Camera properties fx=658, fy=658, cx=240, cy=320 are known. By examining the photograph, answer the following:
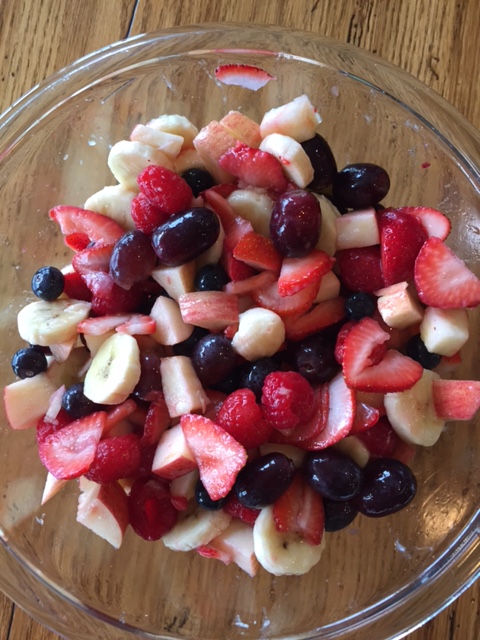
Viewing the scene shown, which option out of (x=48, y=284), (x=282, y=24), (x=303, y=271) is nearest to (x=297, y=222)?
(x=303, y=271)

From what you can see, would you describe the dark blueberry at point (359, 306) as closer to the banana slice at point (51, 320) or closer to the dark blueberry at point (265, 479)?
the dark blueberry at point (265, 479)

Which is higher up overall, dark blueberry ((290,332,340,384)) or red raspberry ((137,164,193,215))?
red raspberry ((137,164,193,215))

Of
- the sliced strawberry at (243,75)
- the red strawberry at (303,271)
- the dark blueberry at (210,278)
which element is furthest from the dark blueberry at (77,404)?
the sliced strawberry at (243,75)

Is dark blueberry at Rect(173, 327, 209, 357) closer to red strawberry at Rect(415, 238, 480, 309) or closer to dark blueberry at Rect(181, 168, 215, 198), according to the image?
dark blueberry at Rect(181, 168, 215, 198)

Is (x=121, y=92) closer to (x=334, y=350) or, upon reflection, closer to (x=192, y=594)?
(x=334, y=350)

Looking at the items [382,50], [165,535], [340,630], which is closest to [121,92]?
[382,50]

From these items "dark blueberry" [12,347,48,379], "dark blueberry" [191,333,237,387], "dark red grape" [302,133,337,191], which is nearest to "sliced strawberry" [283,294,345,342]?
"dark blueberry" [191,333,237,387]
